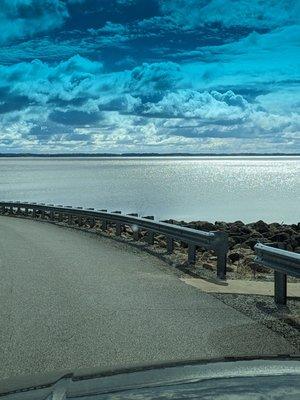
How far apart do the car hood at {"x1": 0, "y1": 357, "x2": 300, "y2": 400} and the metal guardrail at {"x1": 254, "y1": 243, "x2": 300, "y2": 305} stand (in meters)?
4.17

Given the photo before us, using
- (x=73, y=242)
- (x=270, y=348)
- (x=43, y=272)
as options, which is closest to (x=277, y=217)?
(x=73, y=242)

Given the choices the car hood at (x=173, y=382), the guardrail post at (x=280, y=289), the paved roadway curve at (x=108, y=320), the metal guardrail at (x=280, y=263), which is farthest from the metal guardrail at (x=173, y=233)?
the car hood at (x=173, y=382)

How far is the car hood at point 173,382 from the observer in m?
2.70

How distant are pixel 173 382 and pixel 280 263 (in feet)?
17.0

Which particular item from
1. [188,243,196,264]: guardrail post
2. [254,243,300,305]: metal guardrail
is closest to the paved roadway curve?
[188,243,196,264]: guardrail post

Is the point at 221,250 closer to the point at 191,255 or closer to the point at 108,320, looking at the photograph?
the point at 191,255

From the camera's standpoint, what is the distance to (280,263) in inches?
309

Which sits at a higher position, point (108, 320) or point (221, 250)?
point (221, 250)

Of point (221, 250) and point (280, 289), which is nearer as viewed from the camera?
point (280, 289)

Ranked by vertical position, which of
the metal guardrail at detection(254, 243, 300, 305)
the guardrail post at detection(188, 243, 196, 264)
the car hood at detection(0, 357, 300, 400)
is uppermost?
the car hood at detection(0, 357, 300, 400)

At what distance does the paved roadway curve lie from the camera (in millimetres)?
5590

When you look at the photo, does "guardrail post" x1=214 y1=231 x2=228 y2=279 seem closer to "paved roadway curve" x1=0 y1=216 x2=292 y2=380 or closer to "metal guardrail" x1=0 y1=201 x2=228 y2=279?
"metal guardrail" x1=0 y1=201 x2=228 y2=279

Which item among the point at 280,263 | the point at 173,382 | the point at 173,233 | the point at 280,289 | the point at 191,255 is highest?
the point at 173,382

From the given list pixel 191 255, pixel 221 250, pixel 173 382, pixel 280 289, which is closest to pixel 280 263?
pixel 280 289
